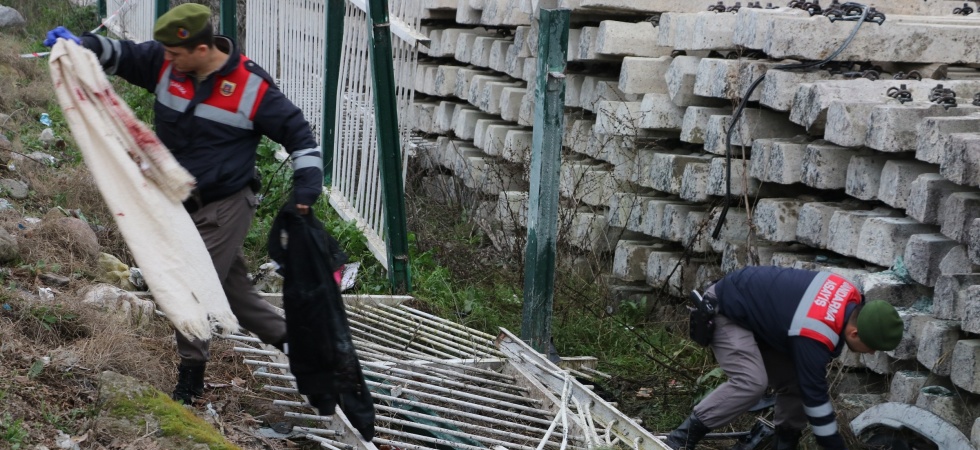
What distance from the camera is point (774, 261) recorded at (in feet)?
19.9

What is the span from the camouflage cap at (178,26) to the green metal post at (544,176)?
219 cm

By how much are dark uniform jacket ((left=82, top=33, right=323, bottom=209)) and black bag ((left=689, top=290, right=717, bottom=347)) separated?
79.4 inches

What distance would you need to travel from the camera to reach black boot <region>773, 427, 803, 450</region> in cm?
529

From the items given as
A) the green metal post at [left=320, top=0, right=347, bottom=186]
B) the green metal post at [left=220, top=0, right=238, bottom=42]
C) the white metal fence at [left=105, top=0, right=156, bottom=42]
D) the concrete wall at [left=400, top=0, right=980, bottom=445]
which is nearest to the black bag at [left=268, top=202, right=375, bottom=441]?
the concrete wall at [left=400, top=0, right=980, bottom=445]

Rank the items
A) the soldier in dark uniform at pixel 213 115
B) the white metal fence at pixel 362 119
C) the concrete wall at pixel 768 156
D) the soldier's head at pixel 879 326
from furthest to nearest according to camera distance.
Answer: the white metal fence at pixel 362 119, the concrete wall at pixel 768 156, the soldier's head at pixel 879 326, the soldier in dark uniform at pixel 213 115

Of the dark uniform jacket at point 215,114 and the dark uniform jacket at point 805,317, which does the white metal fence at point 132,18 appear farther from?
the dark uniform jacket at point 805,317

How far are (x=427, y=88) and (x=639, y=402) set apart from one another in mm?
4758

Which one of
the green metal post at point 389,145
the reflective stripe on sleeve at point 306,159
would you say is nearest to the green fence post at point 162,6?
the green metal post at point 389,145

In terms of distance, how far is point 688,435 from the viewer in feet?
17.1

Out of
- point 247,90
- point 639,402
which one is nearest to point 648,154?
point 639,402

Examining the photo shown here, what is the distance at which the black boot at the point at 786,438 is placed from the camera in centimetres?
529

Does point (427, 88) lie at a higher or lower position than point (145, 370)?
higher

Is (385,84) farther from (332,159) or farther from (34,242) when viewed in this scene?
(34,242)

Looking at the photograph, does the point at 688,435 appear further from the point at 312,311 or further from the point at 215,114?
the point at 215,114
